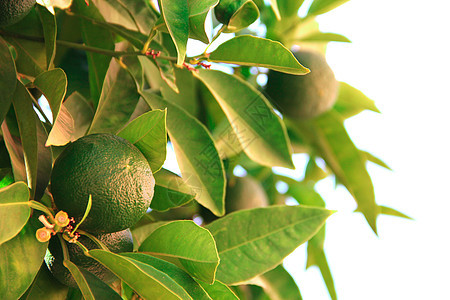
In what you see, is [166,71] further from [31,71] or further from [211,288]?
[211,288]

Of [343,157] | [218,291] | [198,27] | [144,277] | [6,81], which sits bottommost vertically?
[343,157]

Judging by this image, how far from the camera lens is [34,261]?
621 millimetres

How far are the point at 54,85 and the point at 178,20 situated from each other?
196 mm

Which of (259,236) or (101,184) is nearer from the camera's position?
(101,184)

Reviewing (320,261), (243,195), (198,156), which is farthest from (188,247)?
(320,261)

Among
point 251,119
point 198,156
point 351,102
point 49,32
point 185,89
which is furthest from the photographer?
point 351,102

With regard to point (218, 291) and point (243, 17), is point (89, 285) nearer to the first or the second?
point (218, 291)

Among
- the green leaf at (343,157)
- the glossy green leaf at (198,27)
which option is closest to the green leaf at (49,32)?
the glossy green leaf at (198,27)

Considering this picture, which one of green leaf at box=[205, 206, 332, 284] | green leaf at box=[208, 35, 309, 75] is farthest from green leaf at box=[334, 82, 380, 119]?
green leaf at box=[208, 35, 309, 75]

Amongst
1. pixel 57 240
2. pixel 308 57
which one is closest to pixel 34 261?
pixel 57 240

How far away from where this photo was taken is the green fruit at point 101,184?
0.65 metres

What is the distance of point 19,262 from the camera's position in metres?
0.61

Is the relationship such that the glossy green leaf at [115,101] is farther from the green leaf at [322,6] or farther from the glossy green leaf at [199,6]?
the green leaf at [322,6]

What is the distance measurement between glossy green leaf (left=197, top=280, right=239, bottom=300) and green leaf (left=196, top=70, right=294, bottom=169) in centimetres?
34
